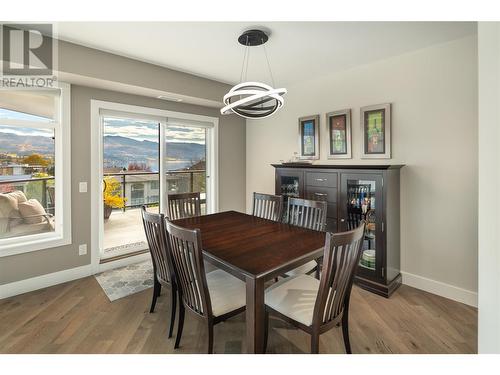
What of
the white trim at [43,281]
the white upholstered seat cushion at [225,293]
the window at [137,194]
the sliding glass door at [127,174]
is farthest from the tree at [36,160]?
the white upholstered seat cushion at [225,293]

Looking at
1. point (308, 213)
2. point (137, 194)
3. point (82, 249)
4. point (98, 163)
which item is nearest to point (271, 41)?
point (308, 213)

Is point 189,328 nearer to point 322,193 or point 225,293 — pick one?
point 225,293

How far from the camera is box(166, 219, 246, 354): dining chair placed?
150 centimetres

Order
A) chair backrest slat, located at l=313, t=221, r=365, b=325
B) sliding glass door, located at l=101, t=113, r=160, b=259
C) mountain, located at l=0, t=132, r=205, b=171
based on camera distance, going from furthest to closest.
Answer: sliding glass door, located at l=101, t=113, r=160, b=259
mountain, located at l=0, t=132, r=205, b=171
chair backrest slat, located at l=313, t=221, r=365, b=325

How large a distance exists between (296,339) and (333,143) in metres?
2.36

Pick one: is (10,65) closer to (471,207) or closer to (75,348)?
(75,348)

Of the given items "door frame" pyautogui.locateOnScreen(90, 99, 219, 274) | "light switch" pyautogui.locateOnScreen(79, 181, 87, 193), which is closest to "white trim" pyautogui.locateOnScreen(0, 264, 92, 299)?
"door frame" pyautogui.locateOnScreen(90, 99, 219, 274)

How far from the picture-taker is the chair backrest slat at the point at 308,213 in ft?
8.20

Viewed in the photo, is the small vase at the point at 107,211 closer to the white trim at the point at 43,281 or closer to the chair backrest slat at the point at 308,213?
the white trim at the point at 43,281

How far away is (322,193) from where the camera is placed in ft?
10.3

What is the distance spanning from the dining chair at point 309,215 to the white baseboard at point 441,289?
48.6 inches

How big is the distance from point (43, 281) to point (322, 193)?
3281 millimetres

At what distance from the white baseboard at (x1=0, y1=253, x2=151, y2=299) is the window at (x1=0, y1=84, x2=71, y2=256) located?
330 millimetres

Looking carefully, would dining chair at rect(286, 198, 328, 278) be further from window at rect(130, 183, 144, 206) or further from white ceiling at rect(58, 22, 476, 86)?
window at rect(130, 183, 144, 206)
